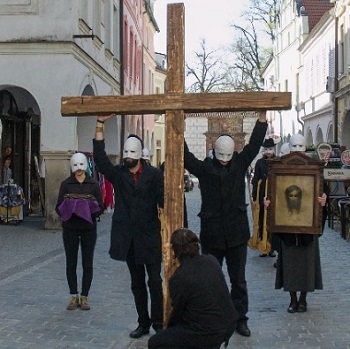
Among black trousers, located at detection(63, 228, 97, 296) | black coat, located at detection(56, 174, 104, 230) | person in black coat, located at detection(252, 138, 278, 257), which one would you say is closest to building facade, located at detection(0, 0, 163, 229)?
person in black coat, located at detection(252, 138, 278, 257)

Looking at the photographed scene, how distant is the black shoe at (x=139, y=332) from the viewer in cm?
702

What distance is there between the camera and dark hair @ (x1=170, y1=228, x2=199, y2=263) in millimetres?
5184

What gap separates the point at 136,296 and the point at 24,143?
15233 millimetres

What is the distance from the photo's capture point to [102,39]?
22156 millimetres

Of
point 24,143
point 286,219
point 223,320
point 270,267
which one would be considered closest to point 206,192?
point 286,219

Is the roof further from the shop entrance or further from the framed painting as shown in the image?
the framed painting

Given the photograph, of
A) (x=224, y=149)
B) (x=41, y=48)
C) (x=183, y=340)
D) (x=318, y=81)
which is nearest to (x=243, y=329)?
(x=224, y=149)

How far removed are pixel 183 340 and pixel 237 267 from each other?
78.0 inches

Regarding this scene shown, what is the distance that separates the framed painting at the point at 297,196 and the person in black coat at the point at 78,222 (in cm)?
201

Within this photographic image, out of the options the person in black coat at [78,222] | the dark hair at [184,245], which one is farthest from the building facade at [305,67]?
the dark hair at [184,245]

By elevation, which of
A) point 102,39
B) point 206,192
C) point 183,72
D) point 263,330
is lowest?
point 263,330

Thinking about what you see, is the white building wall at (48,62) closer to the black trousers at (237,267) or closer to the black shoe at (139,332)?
the black shoe at (139,332)

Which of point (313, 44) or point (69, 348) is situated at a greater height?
point (313, 44)

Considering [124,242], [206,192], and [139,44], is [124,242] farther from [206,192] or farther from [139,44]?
[139,44]
